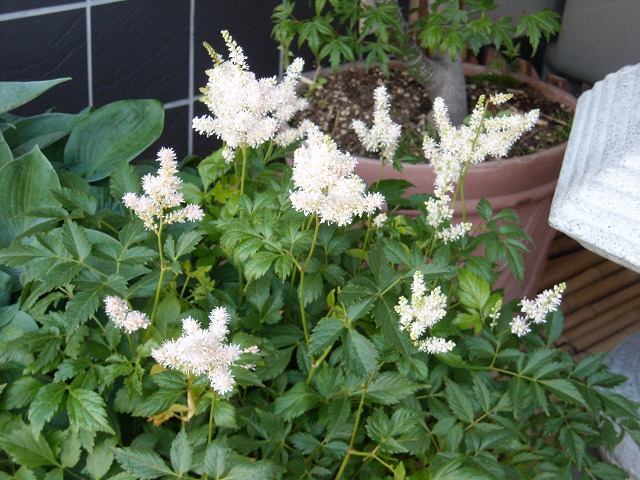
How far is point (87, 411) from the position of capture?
34.0 inches

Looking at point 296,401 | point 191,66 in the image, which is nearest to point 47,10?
point 191,66

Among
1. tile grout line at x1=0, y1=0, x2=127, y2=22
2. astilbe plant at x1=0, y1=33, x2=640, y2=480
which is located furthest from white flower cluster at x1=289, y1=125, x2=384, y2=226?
tile grout line at x1=0, y1=0, x2=127, y2=22

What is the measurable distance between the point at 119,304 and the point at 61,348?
129mm

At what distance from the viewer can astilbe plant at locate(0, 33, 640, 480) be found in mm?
849

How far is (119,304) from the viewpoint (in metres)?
0.88

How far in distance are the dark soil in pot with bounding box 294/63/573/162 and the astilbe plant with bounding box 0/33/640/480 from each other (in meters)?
0.70

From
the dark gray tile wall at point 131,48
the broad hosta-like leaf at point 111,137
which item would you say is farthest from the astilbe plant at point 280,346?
the dark gray tile wall at point 131,48

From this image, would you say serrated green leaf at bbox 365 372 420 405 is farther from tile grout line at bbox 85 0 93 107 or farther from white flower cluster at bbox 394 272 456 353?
tile grout line at bbox 85 0 93 107

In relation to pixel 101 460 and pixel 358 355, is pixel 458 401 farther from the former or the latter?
pixel 101 460

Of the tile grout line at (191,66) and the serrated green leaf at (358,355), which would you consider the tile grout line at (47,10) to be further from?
the serrated green leaf at (358,355)

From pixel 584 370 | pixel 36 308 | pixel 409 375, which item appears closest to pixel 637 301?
pixel 584 370

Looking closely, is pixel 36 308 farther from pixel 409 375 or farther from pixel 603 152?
pixel 603 152

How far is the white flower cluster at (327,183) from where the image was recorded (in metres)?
0.82

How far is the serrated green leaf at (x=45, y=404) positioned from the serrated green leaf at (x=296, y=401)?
228 mm
